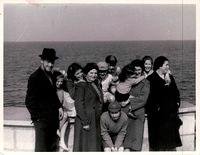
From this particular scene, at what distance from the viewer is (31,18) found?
2146 millimetres

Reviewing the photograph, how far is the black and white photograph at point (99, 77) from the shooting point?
6.67 ft

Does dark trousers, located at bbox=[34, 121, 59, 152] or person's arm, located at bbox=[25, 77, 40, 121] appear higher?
person's arm, located at bbox=[25, 77, 40, 121]

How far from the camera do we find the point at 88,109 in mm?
2039

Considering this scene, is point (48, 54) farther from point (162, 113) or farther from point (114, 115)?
point (162, 113)

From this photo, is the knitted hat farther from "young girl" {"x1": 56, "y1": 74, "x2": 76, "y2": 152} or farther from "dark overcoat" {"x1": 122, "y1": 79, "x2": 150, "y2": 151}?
"young girl" {"x1": 56, "y1": 74, "x2": 76, "y2": 152}

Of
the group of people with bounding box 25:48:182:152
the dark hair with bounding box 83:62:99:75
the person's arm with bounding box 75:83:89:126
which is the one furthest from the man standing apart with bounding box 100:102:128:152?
the dark hair with bounding box 83:62:99:75

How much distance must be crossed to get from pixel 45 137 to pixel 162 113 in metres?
0.79

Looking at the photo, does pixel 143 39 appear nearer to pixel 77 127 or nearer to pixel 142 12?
pixel 142 12

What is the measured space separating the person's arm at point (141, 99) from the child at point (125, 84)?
0.12 feet

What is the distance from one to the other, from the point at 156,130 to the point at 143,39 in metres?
0.62

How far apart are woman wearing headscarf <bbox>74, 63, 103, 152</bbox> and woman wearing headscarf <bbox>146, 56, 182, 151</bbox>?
0.34 m

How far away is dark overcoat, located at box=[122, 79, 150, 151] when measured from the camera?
2.06 meters

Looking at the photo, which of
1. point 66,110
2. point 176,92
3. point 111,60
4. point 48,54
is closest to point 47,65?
point 48,54

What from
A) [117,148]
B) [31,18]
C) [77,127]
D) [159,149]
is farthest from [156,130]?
[31,18]
